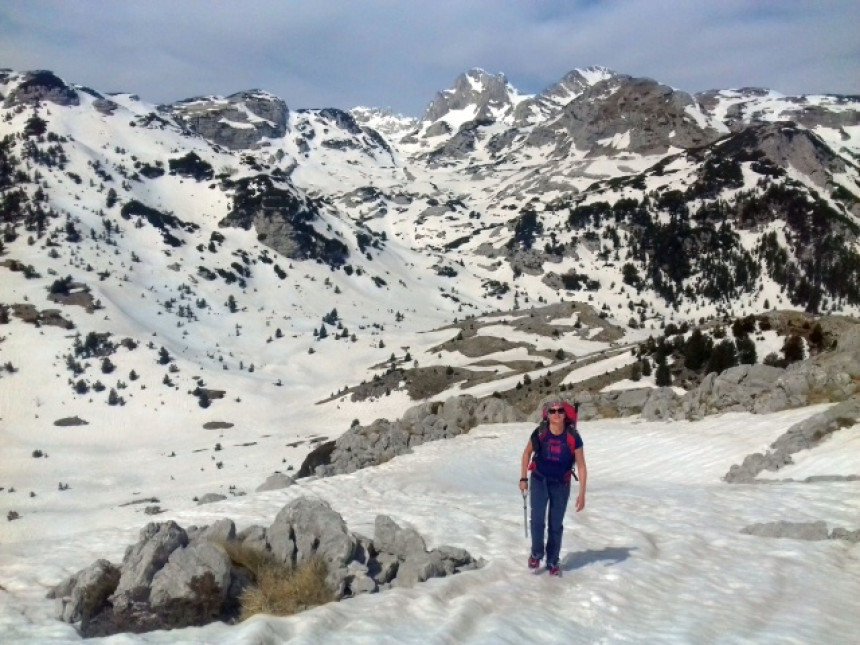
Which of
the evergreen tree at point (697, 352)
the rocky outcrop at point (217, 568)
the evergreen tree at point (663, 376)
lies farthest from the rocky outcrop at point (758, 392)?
the rocky outcrop at point (217, 568)

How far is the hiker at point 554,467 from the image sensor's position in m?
9.57

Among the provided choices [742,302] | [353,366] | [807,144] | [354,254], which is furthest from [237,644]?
[807,144]

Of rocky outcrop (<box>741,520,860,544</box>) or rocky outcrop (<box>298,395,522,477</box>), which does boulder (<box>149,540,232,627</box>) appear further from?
rocky outcrop (<box>298,395,522,477</box>)

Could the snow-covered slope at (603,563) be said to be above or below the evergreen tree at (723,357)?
below

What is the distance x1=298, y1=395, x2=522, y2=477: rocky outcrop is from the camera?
91.8 ft

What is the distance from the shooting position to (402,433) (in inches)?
1259

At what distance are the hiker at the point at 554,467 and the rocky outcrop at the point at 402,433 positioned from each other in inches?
695

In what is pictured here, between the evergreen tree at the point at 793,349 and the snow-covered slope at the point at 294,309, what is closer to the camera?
the snow-covered slope at the point at 294,309

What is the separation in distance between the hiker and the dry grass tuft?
335cm

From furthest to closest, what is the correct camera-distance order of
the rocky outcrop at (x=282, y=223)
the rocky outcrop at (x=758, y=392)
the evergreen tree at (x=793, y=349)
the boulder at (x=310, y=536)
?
the rocky outcrop at (x=282, y=223) → the evergreen tree at (x=793, y=349) → the rocky outcrop at (x=758, y=392) → the boulder at (x=310, y=536)

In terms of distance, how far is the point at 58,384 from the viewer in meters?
61.8

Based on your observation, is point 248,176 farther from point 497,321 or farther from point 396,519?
point 396,519

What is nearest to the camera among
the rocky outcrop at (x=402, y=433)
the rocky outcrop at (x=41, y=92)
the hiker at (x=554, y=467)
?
the hiker at (x=554, y=467)

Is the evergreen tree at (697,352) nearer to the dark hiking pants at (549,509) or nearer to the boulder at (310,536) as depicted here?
the dark hiking pants at (549,509)
